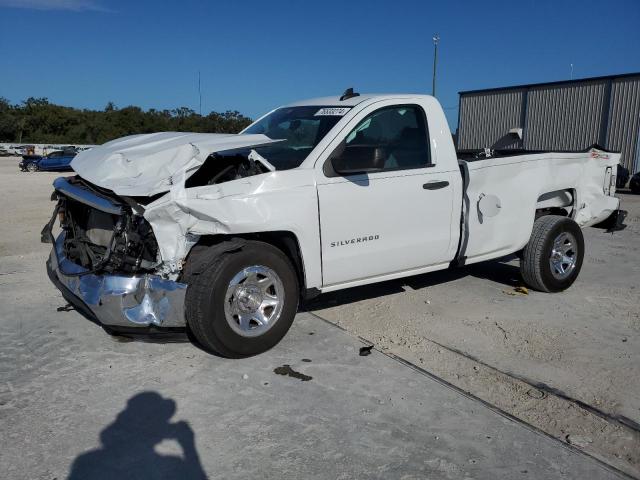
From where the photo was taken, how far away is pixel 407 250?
16.2 ft

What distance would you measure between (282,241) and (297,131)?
1.14m

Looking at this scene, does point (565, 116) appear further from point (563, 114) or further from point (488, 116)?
point (488, 116)

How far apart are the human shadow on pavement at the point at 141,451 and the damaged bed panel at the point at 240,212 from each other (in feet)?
3.32

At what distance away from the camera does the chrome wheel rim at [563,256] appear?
610 cm

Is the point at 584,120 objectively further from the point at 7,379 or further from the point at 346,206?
the point at 7,379

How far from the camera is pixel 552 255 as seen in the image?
606 cm

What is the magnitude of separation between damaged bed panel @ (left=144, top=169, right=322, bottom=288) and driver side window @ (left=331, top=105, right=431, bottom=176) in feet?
1.42

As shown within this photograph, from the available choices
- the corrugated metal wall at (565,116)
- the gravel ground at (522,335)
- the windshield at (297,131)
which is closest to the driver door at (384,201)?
the windshield at (297,131)

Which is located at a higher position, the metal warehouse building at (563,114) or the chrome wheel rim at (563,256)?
the metal warehouse building at (563,114)

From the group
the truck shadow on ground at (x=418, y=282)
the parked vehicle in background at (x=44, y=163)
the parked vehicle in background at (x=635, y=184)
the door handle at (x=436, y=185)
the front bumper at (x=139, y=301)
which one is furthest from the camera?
the parked vehicle in background at (x=44, y=163)

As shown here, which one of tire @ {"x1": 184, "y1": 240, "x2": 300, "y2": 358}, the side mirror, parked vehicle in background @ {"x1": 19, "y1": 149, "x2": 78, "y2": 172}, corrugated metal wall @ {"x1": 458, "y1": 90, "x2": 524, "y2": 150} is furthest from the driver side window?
parked vehicle in background @ {"x1": 19, "y1": 149, "x2": 78, "y2": 172}

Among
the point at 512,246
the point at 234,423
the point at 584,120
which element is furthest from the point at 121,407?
the point at 584,120

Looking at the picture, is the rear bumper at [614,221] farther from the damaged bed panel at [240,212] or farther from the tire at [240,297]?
the tire at [240,297]

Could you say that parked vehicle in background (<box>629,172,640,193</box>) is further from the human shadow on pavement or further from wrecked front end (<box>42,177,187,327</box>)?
the human shadow on pavement
